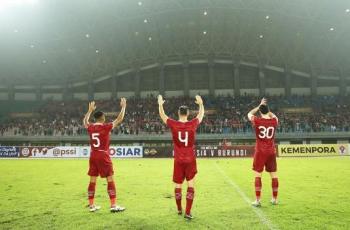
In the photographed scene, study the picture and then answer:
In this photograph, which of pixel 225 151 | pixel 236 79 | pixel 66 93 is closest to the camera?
pixel 225 151

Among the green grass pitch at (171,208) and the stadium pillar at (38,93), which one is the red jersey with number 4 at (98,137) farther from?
the stadium pillar at (38,93)

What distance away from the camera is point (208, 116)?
53.0 m

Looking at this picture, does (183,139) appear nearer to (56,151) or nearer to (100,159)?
(100,159)

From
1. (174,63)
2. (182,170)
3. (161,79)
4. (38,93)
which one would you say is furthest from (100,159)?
(38,93)

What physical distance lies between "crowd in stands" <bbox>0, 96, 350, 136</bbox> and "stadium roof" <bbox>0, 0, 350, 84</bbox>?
21.0ft

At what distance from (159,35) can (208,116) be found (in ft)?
45.9

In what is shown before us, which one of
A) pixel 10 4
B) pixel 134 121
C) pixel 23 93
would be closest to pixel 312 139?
pixel 134 121

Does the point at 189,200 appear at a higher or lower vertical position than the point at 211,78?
lower

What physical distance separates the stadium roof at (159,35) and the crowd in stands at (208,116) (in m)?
6.41

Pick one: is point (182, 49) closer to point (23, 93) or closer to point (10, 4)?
point (10, 4)

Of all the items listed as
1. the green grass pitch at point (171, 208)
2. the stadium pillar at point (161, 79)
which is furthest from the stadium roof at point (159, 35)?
the green grass pitch at point (171, 208)

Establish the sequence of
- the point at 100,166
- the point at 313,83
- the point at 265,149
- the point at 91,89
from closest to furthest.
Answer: the point at 100,166
the point at 265,149
the point at 313,83
the point at 91,89

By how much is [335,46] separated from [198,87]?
22.2m

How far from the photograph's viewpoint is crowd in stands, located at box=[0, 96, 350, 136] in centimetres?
4697
